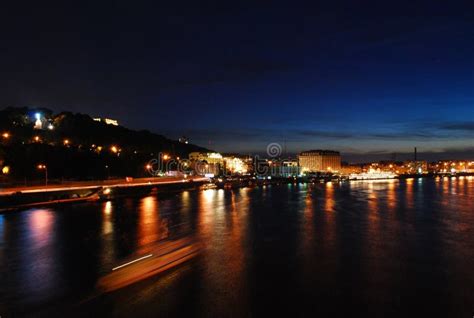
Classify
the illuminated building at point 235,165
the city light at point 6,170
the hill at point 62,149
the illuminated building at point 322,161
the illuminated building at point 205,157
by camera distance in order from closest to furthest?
the city light at point 6,170
the hill at point 62,149
the illuminated building at point 205,157
the illuminated building at point 235,165
the illuminated building at point 322,161

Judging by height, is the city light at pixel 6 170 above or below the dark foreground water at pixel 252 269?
above

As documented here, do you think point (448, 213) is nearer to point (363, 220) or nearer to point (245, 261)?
point (363, 220)

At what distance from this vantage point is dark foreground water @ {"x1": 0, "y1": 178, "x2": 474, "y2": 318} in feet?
27.2

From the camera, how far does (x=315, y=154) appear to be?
19675 centimetres

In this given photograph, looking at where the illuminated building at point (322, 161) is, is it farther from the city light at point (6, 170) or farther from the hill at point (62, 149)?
the city light at point (6, 170)

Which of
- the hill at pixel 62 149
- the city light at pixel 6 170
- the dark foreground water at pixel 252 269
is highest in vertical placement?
the hill at pixel 62 149

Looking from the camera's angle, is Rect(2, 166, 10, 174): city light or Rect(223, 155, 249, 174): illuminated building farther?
Rect(223, 155, 249, 174): illuminated building

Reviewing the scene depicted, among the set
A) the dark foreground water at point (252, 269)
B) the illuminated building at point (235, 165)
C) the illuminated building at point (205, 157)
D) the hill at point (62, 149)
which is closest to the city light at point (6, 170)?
the hill at point (62, 149)

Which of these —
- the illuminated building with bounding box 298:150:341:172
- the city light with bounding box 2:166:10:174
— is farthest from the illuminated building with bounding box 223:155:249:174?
the city light with bounding box 2:166:10:174

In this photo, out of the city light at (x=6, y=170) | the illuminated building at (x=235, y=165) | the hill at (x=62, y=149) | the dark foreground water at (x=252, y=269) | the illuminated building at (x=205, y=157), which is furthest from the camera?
the illuminated building at (x=235, y=165)

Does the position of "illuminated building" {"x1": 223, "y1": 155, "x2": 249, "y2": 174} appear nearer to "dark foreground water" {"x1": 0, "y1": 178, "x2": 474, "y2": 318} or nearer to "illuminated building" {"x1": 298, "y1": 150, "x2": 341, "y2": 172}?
"illuminated building" {"x1": 298, "y1": 150, "x2": 341, "y2": 172}

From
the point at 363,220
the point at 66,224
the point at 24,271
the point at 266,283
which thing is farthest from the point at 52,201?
the point at 266,283

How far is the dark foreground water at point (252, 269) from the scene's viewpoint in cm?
829

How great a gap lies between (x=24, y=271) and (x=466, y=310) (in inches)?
463
